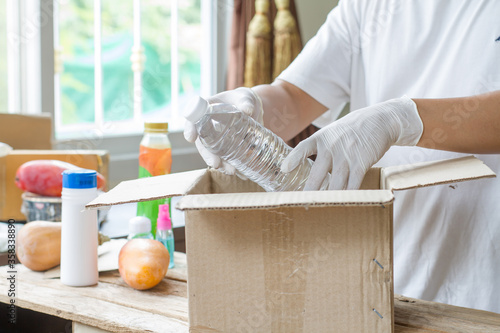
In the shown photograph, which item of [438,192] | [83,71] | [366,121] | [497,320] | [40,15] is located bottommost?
[497,320]

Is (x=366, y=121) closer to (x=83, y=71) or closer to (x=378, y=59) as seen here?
(x=378, y=59)

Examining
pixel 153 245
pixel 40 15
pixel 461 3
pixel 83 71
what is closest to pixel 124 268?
pixel 153 245

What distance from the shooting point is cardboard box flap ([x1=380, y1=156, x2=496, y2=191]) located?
30.8 inches

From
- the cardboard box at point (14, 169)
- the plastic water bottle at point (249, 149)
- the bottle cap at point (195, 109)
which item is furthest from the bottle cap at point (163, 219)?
the cardboard box at point (14, 169)

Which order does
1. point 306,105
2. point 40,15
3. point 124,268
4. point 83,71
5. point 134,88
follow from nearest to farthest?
point 124,268
point 306,105
point 40,15
point 83,71
point 134,88

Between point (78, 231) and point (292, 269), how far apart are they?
0.43m

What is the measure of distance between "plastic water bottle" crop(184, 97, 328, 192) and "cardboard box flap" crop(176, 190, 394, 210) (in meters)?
0.23

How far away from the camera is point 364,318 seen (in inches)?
29.7

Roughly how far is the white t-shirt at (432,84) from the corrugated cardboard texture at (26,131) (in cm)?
104

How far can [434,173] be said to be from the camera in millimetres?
845

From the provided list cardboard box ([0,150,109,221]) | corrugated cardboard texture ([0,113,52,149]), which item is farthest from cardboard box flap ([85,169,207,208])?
corrugated cardboard texture ([0,113,52,149])

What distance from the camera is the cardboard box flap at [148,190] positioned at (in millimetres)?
763

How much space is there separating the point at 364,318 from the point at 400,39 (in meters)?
0.82

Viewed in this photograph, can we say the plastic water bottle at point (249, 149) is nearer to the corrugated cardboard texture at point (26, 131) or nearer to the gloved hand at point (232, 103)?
the gloved hand at point (232, 103)
